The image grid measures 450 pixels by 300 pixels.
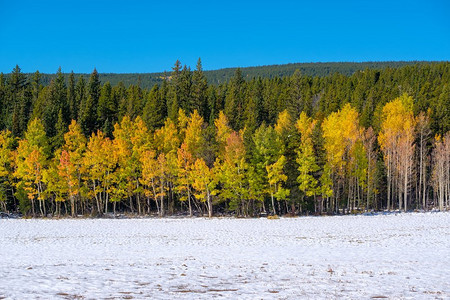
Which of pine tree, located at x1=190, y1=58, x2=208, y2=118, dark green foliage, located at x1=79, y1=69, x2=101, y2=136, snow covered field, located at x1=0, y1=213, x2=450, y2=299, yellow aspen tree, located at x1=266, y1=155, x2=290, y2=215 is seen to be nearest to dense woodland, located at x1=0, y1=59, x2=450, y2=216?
yellow aspen tree, located at x1=266, y1=155, x2=290, y2=215

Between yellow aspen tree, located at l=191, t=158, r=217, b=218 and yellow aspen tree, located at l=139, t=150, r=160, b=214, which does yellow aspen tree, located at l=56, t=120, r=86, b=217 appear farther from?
yellow aspen tree, located at l=191, t=158, r=217, b=218

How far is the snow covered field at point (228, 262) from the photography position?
1168 centimetres

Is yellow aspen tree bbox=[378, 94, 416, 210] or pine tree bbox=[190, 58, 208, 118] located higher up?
pine tree bbox=[190, 58, 208, 118]

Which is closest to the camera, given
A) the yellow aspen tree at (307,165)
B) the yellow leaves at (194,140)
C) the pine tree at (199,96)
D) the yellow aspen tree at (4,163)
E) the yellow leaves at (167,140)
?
the yellow aspen tree at (307,165)

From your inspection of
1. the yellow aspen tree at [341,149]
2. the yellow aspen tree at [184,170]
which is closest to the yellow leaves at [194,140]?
the yellow aspen tree at [184,170]

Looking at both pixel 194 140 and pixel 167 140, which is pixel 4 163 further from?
pixel 194 140

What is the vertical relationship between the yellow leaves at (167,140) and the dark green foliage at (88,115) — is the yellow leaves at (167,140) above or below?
below

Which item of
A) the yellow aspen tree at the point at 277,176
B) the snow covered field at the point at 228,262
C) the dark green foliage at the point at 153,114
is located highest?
the dark green foliage at the point at 153,114

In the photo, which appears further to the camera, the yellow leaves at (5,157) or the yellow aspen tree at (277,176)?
the yellow leaves at (5,157)

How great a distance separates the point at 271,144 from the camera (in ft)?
159

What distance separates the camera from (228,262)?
60.4 ft

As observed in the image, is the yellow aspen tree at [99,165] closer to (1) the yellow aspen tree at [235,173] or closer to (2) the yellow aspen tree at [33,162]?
(2) the yellow aspen tree at [33,162]

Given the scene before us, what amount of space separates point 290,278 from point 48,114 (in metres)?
62.6

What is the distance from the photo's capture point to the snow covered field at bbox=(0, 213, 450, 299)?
38.3ft
